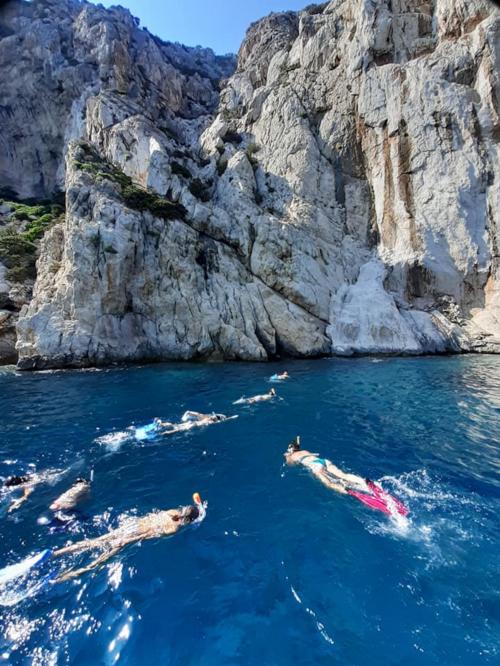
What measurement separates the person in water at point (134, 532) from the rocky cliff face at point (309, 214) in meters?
26.2

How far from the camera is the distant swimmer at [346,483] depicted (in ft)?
30.4

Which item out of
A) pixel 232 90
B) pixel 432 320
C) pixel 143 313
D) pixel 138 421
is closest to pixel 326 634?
pixel 138 421

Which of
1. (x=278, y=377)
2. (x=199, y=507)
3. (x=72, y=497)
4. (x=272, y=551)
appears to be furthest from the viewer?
(x=278, y=377)

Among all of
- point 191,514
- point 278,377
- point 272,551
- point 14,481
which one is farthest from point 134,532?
point 278,377

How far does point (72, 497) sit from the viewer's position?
33.3ft

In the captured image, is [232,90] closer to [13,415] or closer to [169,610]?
[13,415]

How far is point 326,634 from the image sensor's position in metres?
5.82

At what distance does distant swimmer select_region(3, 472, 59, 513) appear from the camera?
10.3 meters

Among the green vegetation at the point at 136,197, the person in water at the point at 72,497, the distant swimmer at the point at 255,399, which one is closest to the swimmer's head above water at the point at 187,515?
the person in water at the point at 72,497

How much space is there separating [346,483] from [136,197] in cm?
4015

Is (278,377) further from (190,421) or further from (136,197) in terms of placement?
(136,197)

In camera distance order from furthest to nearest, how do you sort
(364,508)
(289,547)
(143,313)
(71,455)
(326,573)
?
(143,313)
(71,455)
(364,508)
(289,547)
(326,573)

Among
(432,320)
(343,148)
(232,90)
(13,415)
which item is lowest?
(13,415)

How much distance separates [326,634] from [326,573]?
1.42 meters
